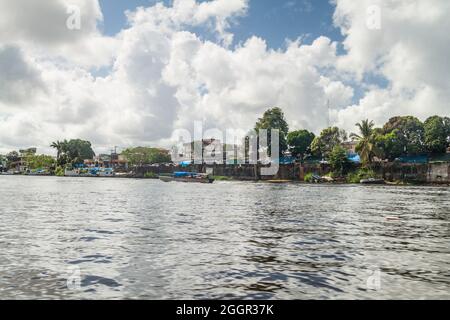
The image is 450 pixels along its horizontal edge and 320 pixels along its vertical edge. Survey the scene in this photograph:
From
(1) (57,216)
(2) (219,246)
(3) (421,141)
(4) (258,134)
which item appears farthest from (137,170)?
(2) (219,246)

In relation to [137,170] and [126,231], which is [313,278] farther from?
[137,170]

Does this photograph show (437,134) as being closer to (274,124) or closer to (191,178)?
(274,124)

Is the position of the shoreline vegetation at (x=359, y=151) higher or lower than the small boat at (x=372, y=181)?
higher

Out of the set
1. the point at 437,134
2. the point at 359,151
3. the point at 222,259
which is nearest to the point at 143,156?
the point at 359,151

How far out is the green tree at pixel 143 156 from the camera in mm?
147750

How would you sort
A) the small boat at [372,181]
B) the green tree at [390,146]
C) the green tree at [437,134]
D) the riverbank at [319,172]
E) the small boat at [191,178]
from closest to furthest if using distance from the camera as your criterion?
the small boat at [372,181] → the riverbank at [319,172] → the small boat at [191,178] → the green tree at [437,134] → the green tree at [390,146]

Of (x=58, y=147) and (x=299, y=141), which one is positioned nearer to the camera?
(x=299, y=141)

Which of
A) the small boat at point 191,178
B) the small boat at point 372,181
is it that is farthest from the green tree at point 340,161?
the small boat at point 191,178

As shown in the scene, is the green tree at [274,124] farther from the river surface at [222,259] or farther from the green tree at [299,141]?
the river surface at [222,259]

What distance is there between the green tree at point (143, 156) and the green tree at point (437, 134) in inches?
3772

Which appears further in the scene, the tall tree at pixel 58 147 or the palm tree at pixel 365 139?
the tall tree at pixel 58 147

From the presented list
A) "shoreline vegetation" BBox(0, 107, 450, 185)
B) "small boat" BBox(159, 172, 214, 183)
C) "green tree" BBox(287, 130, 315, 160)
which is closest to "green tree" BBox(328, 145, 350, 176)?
"shoreline vegetation" BBox(0, 107, 450, 185)

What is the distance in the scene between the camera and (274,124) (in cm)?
10456

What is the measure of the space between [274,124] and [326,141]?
570 inches
